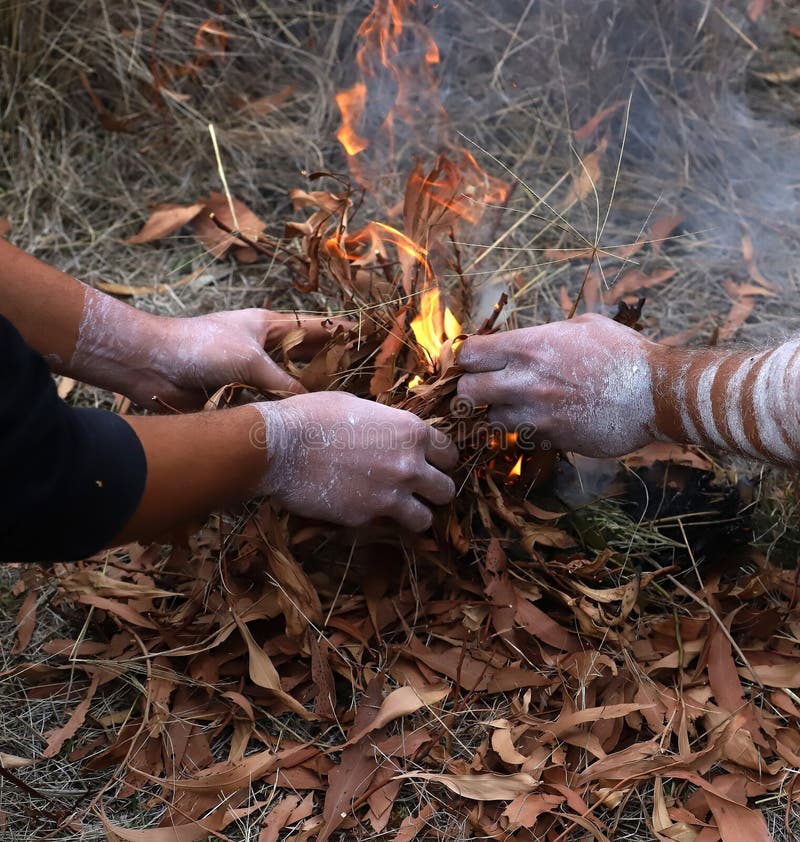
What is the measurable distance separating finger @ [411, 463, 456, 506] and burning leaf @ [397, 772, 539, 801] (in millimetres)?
581

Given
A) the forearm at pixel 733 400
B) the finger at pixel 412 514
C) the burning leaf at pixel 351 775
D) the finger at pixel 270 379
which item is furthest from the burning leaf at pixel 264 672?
the forearm at pixel 733 400

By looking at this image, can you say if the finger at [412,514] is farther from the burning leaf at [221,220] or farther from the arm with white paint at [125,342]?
the burning leaf at [221,220]

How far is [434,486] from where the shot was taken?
2029mm

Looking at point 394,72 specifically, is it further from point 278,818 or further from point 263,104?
point 278,818

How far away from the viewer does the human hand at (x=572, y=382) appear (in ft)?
6.67

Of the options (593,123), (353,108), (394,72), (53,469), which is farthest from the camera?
(593,123)

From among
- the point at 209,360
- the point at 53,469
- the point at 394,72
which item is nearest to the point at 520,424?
the point at 209,360

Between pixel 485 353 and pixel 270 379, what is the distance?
1.69ft

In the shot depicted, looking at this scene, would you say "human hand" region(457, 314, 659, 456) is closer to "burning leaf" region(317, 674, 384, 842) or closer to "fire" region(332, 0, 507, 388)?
"fire" region(332, 0, 507, 388)

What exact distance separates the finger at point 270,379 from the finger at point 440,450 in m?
0.35

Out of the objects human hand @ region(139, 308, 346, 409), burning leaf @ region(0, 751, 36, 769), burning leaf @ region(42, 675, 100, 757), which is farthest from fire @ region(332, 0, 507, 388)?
burning leaf @ region(0, 751, 36, 769)

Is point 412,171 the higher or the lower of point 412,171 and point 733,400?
the higher

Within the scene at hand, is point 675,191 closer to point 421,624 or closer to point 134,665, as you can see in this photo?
point 421,624

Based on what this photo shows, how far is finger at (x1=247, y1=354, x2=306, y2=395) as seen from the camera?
2.17 m
